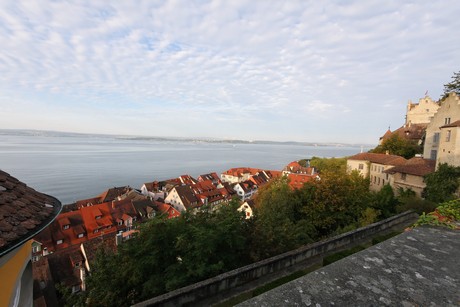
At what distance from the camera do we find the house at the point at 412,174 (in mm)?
22109

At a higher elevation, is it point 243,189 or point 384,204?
point 384,204

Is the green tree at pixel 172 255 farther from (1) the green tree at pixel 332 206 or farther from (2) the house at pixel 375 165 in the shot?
(2) the house at pixel 375 165

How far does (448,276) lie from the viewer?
2859 millimetres

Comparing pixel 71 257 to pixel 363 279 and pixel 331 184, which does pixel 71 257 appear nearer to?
pixel 331 184

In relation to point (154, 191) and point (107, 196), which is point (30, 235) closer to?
point (107, 196)

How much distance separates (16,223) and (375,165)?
35589 mm

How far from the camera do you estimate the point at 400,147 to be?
3516 centimetres

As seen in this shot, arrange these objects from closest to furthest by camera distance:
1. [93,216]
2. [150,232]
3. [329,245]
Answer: [329,245], [150,232], [93,216]

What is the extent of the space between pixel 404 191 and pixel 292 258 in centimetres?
2273

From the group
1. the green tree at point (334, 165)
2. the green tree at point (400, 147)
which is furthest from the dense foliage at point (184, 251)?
the green tree at point (400, 147)

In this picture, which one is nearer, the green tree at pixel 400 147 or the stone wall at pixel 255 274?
the stone wall at pixel 255 274

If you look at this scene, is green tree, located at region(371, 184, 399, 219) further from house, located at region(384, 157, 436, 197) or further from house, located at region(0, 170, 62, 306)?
house, located at region(0, 170, 62, 306)

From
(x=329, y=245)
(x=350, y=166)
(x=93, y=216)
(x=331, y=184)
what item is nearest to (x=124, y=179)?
(x=93, y=216)

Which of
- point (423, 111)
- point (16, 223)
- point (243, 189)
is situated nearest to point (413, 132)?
point (423, 111)
